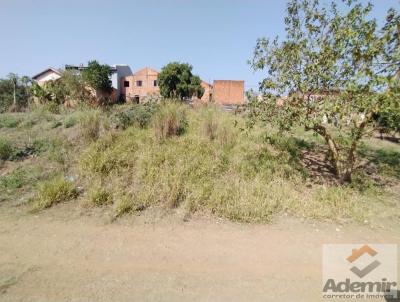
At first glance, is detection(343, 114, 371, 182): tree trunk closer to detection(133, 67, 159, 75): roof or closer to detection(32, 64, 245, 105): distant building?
detection(32, 64, 245, 105): distant building

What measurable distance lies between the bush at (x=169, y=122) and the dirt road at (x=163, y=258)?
10.3 ft

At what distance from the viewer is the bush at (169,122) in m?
6.52

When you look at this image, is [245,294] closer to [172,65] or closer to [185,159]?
[185,159]

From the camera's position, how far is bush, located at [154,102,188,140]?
6.52 metres

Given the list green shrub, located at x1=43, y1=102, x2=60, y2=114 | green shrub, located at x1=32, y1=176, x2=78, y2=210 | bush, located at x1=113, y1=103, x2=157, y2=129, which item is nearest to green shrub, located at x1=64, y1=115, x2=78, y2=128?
bush, located at x1=113, y1=103, x2=157, y2=129

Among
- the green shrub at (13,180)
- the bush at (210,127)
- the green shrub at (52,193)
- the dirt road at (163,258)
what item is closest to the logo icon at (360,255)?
the dirt road at (163,258)

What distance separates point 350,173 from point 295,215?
2.23m

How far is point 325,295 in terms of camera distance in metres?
2.49

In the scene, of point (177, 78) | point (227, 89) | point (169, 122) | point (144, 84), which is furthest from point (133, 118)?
point (144, 84)

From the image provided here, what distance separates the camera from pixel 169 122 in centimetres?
671

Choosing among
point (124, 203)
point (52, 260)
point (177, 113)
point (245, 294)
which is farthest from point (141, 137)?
point (245, 294)

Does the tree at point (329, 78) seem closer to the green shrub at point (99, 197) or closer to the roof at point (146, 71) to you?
the green shrub at point (99, 197)

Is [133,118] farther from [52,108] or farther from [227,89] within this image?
[227,89]

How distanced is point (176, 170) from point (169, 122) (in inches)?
81.9
